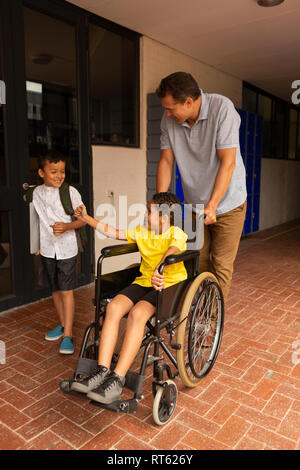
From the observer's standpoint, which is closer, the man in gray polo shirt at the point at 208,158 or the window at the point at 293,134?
the man in gray polo shirt at the point at 208,158

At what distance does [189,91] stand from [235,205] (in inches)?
29.1

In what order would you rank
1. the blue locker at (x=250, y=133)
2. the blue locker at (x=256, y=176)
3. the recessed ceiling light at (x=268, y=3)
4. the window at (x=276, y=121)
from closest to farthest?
the recessed ceiling light at (x=268, y=3), the blue locker at (x=250, y=133), the blue locker at (x=256, y=176), the window at (x=276, y=121)

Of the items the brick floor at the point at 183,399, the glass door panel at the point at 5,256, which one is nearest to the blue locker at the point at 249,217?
the brick floor at the point at 183,399

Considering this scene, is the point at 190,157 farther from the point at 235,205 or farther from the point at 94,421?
the point at 94,421

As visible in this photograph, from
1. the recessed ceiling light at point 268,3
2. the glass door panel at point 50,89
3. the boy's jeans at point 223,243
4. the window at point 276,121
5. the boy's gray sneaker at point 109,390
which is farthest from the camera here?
the window at point 276,121

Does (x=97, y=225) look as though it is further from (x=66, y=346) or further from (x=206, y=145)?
(x=66, y=346)

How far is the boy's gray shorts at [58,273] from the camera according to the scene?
2588mm

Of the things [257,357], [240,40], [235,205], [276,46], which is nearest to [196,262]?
[235,205]

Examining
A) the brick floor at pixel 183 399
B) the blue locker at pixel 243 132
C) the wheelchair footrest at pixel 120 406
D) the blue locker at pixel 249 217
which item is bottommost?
the brick floor at pixel 183 399

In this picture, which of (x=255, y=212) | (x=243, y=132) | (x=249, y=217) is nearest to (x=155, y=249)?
(x=243, y=132)

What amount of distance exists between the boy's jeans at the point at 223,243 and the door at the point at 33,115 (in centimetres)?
172

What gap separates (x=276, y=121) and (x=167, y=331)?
7.64 metres

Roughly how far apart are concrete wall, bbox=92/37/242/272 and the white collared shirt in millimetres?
1454

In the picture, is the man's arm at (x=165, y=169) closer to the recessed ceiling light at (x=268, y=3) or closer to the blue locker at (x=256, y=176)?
the recessed ceiling light at (x=268, y=3)
